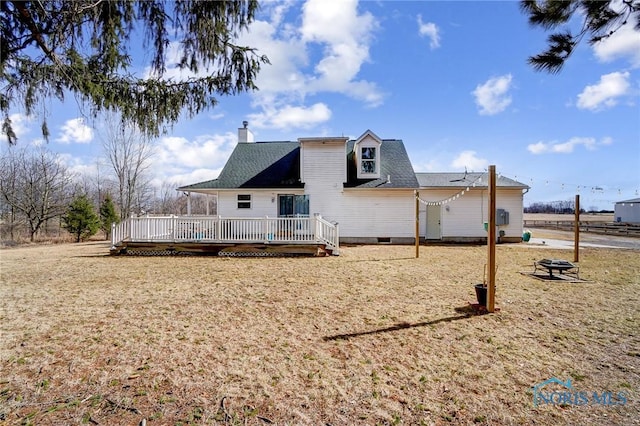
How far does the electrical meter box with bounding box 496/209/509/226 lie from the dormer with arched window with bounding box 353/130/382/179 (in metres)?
6.63

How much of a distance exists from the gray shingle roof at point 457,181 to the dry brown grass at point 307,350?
352 inches

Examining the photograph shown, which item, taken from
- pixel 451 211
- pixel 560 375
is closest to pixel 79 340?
pixel 560 375

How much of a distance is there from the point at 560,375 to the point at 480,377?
0.90 meters

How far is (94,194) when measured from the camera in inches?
1150

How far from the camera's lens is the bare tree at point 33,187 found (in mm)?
19328

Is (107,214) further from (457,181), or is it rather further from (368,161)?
(457,181)

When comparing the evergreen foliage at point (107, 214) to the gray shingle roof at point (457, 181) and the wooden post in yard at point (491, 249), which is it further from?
the wooden post in yard at point (491, 249)

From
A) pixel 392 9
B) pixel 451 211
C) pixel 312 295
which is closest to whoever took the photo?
pixel 312 295

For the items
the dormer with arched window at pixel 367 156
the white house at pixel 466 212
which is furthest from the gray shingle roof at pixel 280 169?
the white house at pixel 466 212

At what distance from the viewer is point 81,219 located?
1744 cm

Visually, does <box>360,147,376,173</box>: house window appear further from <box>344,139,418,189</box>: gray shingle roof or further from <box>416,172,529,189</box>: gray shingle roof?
<box>416,172,529,189</box>: gray shingle roof

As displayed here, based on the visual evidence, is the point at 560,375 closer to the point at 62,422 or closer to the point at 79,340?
the point at 62,422

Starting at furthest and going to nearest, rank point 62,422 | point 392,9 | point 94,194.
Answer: point 94,194
point 392,9
point 62,422

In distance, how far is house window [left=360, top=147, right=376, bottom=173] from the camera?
609 inches
